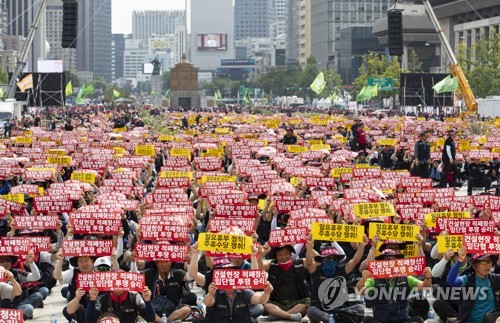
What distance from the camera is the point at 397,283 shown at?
13000 millimetres

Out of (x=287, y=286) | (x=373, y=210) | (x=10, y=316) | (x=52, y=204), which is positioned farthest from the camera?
(x=52, y=204)

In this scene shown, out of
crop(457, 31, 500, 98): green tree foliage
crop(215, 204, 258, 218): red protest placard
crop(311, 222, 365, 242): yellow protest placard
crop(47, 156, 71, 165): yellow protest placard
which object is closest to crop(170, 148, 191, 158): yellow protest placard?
crop(47, 156, 71, 165): yellow protest placard

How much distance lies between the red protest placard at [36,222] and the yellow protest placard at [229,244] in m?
4.40

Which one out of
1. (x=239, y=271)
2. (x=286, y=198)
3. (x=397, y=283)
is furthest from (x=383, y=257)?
(x=286, y=198)

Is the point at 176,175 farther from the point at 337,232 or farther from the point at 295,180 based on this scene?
the point at 337,232

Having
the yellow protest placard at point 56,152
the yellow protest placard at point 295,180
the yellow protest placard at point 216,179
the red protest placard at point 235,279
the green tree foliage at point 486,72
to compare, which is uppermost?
the green tree foliage at point 486,72

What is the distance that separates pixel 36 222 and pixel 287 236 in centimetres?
409

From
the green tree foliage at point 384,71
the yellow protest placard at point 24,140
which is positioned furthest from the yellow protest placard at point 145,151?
the green tree foliage at point 384,71

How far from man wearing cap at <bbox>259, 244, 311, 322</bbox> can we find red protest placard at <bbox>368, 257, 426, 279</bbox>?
1.79 m

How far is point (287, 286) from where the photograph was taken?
14891mm

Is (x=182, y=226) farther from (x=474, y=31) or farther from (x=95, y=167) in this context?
(x=474, y=31)

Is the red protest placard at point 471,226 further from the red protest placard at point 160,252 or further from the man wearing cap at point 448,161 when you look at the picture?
the man wearing cap at point 448,161

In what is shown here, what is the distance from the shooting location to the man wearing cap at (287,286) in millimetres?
14648

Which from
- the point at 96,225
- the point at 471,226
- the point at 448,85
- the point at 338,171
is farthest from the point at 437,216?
the point at 448,85
